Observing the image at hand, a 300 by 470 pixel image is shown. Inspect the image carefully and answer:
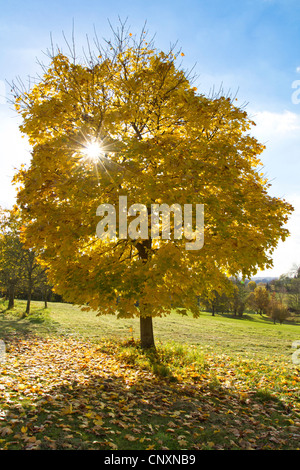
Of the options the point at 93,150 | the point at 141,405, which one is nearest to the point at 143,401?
the point at 141,405

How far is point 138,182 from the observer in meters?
6.78

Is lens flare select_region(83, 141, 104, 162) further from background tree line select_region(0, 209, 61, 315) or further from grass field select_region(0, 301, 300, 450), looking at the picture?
background tree line select_region(0, 209, 61, 315)

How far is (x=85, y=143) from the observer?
741 cm

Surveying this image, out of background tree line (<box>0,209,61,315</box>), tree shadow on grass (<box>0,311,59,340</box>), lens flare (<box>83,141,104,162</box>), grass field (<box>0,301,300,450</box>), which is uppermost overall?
lens flare (<box>83,141,104,162</box>)

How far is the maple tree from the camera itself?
6.57 meters

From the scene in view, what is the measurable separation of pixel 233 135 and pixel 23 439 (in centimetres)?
897

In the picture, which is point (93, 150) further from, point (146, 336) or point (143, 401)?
point (146, 336)

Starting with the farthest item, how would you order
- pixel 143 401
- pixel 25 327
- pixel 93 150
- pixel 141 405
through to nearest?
1. pixel 25 327
2. pixel 93 150
3. pixel 143 401
4. pixel 141 405

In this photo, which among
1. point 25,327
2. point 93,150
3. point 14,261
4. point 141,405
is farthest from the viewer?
point 14,261

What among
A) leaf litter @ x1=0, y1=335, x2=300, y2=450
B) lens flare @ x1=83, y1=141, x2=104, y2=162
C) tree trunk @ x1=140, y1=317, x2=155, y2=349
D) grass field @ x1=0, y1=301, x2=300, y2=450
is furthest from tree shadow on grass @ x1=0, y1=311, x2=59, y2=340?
lens flare @ x1=83, y1=141, x2=104, y2=162

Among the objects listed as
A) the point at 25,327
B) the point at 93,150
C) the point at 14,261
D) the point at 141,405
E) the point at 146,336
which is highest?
the point at 93,150

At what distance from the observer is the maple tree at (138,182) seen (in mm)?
6566
